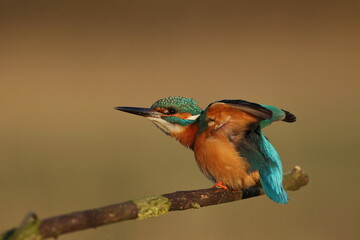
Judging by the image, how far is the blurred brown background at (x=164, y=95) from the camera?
4250 millimetres

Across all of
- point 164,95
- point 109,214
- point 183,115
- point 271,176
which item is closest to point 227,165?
point 271,176

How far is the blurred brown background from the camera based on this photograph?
13.9ft

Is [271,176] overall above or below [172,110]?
below

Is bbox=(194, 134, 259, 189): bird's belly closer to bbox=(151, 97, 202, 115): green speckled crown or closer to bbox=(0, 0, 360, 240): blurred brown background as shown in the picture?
bbox=(151, 97, 202, 115): green speckled crown

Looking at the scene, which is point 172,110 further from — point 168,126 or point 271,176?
point 271,176

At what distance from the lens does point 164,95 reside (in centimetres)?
664

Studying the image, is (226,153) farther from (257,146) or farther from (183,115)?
(183,115)

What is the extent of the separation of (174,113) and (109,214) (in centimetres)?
125

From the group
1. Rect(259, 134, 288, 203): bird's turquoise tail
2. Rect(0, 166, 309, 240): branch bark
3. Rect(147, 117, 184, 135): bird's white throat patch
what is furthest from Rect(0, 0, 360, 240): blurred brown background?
Rect(259, 134, 288, 203): bird's turquoise tail

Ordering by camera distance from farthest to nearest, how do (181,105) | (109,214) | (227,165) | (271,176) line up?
(181,105)
(227,165)
(271,176)
(109,214)

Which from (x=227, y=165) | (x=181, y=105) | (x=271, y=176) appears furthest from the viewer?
(x=181, y=105)

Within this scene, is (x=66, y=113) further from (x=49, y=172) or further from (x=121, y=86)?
(x=49, y=172)

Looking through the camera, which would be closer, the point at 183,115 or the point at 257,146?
the point at 257,146

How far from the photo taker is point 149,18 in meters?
9.53
